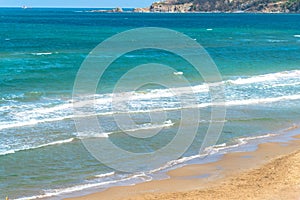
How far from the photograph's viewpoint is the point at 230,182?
59.4 ft

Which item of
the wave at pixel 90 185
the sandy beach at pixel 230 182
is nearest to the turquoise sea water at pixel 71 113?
the wave at pixel 90 185

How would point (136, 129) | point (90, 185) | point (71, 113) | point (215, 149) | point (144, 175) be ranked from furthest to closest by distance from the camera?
point (71, 113) < point (136, 129) < point (215, 149) < point (144, 175) < point (90, 185)

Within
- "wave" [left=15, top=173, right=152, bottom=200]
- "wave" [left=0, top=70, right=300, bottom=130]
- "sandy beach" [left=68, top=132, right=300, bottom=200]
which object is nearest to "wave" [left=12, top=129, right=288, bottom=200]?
"wave" [left=15, top=173, right=152, bottom=200]

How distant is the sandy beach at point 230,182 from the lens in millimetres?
16655

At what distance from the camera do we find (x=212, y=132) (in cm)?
2527

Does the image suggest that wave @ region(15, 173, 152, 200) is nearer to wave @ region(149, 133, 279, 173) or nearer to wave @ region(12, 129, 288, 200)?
wave @ region(12, 129, 288, 200)

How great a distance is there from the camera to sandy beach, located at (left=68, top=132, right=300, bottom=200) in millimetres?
16655

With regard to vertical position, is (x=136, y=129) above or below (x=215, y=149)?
above

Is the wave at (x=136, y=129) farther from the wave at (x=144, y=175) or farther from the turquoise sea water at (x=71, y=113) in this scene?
the wave at (x=144, y=175)

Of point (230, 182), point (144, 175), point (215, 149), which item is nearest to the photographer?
point (230, 182)

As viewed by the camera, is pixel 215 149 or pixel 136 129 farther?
pixel 136 129

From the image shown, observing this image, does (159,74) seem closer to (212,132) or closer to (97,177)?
(212,132)

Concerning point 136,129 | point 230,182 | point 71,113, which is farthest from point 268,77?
point 230,182

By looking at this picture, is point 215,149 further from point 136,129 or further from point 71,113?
point 71,113
